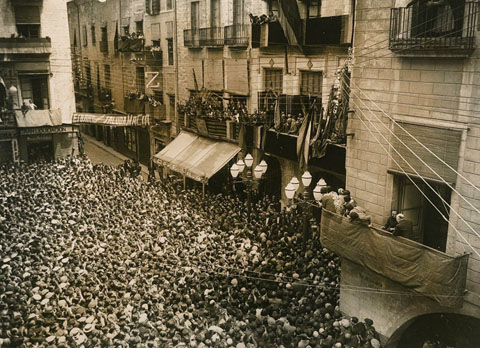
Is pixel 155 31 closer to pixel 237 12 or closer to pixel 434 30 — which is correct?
pixel 237 12

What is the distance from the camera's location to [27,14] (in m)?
25.7

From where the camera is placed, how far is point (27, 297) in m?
14.7

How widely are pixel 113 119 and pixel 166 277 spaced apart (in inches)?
590

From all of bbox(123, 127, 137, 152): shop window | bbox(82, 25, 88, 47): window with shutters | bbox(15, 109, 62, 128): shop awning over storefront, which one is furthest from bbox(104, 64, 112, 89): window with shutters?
bbox(15, 109, 62, 128): shop awning over storefront

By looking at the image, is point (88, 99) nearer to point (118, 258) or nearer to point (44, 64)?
point (44, 64)

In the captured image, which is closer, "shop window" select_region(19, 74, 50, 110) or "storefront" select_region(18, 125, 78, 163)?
"storefront" select_region(18, 125, 78, 163)

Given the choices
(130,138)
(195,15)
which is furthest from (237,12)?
(130,138)

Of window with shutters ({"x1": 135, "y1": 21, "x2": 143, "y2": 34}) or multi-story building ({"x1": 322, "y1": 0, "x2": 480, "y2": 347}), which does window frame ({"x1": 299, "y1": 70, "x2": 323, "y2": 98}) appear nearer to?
multi-story building ({"x1": 322, "y1": 0, "x2": 480, "y2": 347})

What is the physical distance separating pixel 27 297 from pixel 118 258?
2.85m

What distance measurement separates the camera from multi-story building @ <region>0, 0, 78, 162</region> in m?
25.2

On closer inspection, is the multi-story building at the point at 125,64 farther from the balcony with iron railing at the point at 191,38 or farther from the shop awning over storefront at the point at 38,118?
the shop awning over storefront at the point at 38,118

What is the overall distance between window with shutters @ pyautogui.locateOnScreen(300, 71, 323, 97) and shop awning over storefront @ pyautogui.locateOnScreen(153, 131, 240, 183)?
142 inches

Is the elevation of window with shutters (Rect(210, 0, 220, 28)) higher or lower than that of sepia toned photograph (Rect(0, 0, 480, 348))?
higher

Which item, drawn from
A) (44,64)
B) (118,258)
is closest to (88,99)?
(44,64)
